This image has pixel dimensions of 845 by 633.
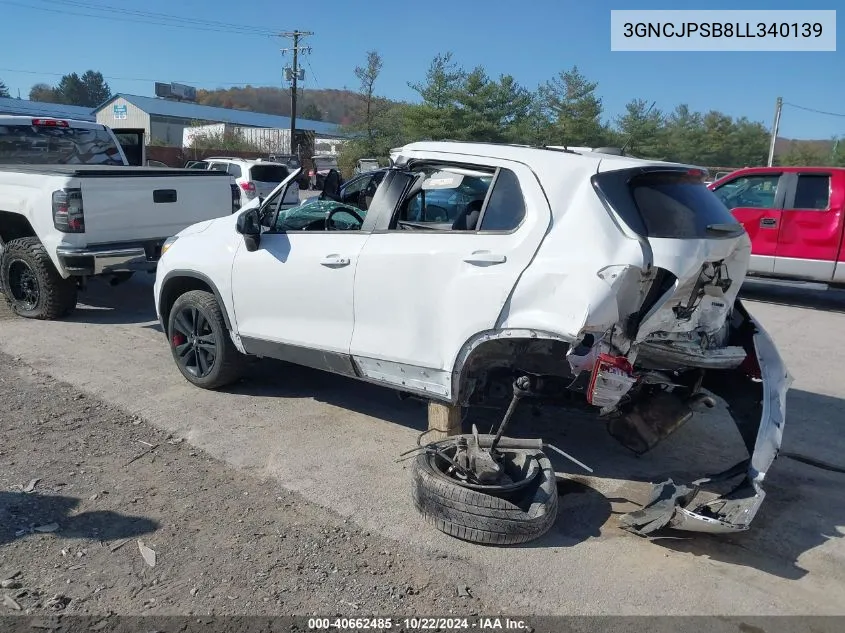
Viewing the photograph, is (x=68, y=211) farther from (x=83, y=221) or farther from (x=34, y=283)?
(x=34, y=283)

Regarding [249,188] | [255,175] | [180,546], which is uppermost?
[255,175]

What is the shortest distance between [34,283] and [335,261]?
495 centimetres

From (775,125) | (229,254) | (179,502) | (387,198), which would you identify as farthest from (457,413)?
(775,125)

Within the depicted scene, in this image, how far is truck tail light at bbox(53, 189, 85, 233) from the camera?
23.4 feet

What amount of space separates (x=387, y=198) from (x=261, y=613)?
8.27 ft

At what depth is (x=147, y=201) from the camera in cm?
777

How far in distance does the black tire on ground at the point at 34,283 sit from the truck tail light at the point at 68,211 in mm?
585

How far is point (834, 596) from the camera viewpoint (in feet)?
10.4

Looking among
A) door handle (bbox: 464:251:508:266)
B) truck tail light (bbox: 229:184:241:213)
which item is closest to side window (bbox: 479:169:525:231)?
door handle (bbox: 464:251:508:266)

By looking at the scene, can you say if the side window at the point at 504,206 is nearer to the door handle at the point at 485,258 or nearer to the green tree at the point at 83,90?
the door handle at the point at 485,258

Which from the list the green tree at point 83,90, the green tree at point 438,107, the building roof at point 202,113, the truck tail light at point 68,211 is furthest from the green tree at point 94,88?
the truck tail light at point 68,211

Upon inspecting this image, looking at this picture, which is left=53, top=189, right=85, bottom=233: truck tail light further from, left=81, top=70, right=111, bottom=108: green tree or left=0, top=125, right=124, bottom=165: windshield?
left=81, top=70, right=111, bottom=108: green tree

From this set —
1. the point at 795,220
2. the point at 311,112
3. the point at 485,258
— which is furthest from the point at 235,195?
the point at 311,112

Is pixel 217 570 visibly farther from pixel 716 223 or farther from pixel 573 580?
pixel 716 223
